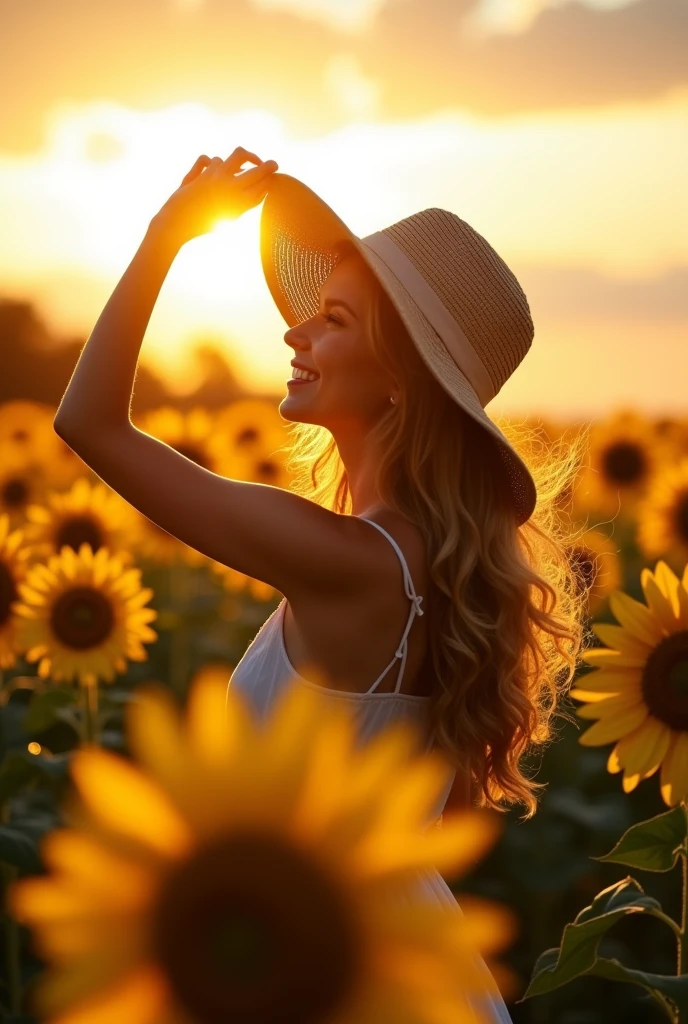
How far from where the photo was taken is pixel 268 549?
190 centimetres

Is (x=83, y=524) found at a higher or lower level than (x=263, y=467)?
higher

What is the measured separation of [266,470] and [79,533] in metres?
2.54

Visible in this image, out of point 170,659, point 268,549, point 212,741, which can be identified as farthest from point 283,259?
Answer: point 170,659

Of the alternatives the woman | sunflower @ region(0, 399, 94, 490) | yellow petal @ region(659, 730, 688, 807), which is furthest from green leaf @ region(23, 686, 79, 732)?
sunflower @ region(0, 399, 94, 490)

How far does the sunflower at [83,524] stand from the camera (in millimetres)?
5641

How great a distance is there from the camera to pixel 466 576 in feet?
6.97

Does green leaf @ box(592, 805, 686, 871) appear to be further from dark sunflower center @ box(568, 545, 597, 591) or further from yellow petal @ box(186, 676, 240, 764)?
yellow petal @ box(186, 676, 240, 764)

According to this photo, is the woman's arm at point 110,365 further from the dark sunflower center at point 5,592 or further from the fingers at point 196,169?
the dark sunflower center at point 5,592

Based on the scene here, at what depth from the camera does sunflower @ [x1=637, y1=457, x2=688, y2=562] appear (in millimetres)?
6539

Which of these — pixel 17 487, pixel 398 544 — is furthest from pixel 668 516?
pixel 398 544

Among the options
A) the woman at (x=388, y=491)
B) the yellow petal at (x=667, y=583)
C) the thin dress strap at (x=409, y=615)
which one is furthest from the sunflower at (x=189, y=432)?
the thin dress strap at (x=409, y=615)

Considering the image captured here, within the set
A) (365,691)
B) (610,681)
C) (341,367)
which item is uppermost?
(341,367)

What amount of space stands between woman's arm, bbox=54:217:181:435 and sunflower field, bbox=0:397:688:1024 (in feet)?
1.96

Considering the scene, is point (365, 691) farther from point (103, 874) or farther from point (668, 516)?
point (668, 516)
